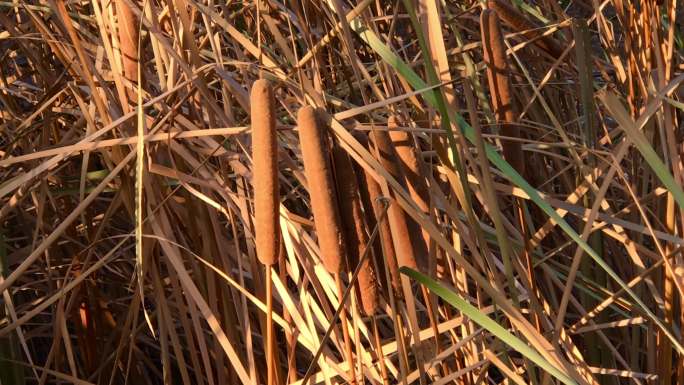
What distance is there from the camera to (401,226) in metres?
1.02

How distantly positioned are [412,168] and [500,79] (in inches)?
5.4

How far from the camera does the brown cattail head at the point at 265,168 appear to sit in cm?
82

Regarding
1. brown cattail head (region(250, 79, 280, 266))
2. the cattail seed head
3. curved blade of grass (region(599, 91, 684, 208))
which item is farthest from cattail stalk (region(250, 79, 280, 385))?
the cattail seed head

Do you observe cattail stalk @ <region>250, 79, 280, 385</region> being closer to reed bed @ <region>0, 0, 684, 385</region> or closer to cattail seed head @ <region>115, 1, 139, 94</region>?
reed bed @ <region>0, 0, 684, 385</region>

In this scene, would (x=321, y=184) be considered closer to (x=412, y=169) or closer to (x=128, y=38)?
(x=412, y=169)

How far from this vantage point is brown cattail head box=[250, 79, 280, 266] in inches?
32.3

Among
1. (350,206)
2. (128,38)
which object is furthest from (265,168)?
(128,38)

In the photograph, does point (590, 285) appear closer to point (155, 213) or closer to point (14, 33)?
point (155, 213)

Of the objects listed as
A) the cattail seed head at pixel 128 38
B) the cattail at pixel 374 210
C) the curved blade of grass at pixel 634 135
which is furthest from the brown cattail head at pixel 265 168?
the cattail seed head at pixel 128 38

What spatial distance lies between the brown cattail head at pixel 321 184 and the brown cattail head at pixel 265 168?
3 centimetres

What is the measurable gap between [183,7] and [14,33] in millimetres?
497

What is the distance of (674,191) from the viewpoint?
88 centimetres

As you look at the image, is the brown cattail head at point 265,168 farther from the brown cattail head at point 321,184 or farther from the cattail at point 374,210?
the cattail at point 374,210

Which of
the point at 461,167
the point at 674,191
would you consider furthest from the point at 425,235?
the point at 674,191
